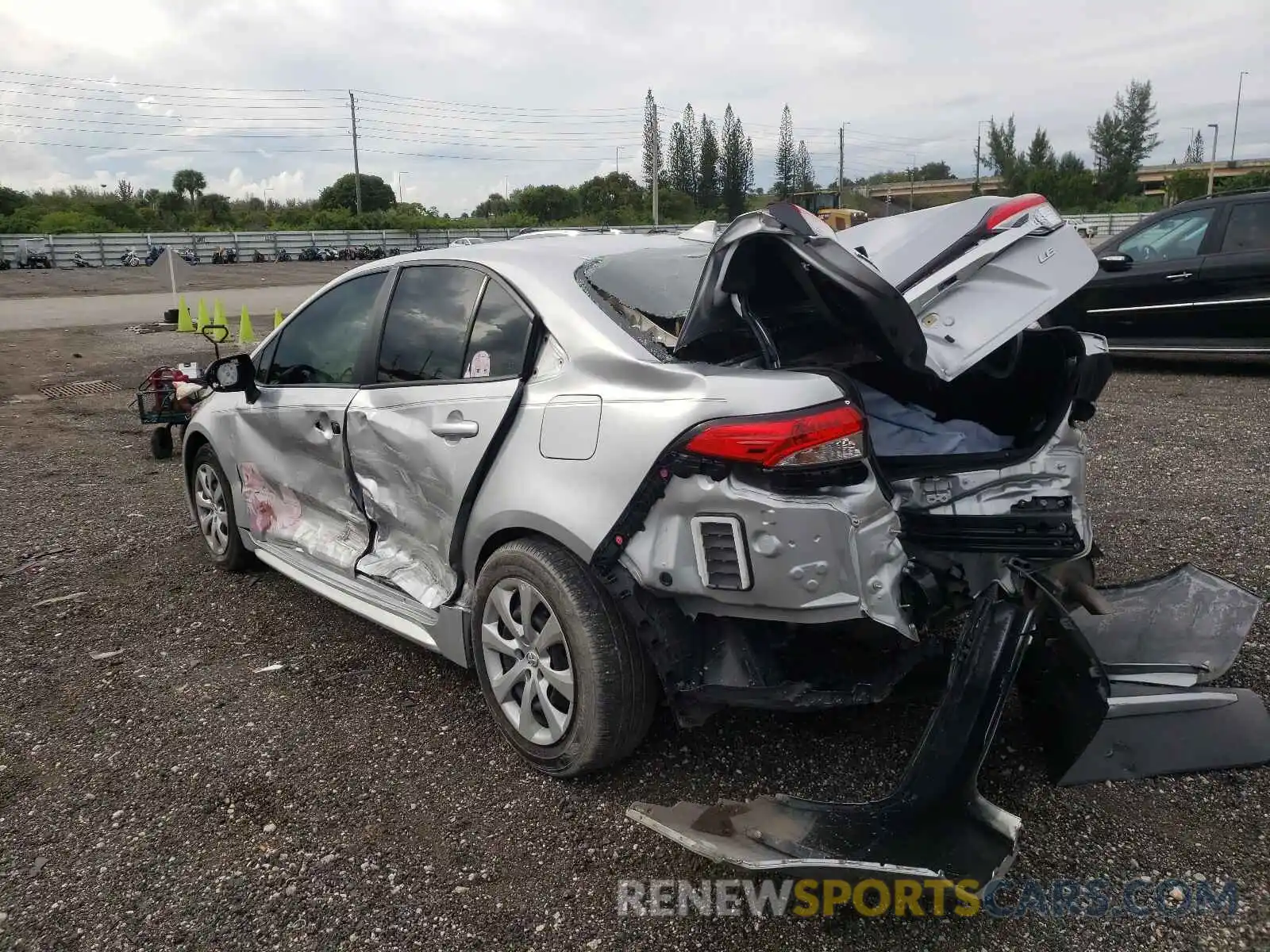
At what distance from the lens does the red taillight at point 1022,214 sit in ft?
9.21

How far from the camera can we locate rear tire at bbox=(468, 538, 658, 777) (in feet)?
8.55

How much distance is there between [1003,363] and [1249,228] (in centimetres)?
688

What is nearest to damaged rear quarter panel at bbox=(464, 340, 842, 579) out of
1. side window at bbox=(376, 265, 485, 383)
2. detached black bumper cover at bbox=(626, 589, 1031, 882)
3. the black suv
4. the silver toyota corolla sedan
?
the silver toyota corolla sedan

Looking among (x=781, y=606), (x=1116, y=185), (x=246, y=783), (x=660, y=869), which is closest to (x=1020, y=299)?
(x=781, y=606)

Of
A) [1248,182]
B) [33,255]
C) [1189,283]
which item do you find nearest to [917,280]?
[1189,283]

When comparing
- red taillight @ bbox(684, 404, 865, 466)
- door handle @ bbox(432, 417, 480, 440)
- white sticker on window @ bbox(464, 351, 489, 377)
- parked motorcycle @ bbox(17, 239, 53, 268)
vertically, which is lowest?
door handle @ bbox(432, 417, 480, 440)

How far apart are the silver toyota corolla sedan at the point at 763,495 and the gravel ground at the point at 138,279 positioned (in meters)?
28.3

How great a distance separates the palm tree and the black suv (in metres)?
74.9

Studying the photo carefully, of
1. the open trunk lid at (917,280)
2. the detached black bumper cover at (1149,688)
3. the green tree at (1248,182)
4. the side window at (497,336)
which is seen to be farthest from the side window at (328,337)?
the green tree at (1248,182)

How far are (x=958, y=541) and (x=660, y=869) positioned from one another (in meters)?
1.26

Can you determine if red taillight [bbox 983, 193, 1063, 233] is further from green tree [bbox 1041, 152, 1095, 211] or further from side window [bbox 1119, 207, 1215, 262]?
green tree [bbox 1041, 152, 1095, 211]

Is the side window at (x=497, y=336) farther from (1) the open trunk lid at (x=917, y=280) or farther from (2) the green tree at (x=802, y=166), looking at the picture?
(2) the green tree at (x=802, y=166)

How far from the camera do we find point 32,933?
237 centimetres

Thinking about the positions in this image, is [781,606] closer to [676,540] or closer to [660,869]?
[676,540]
